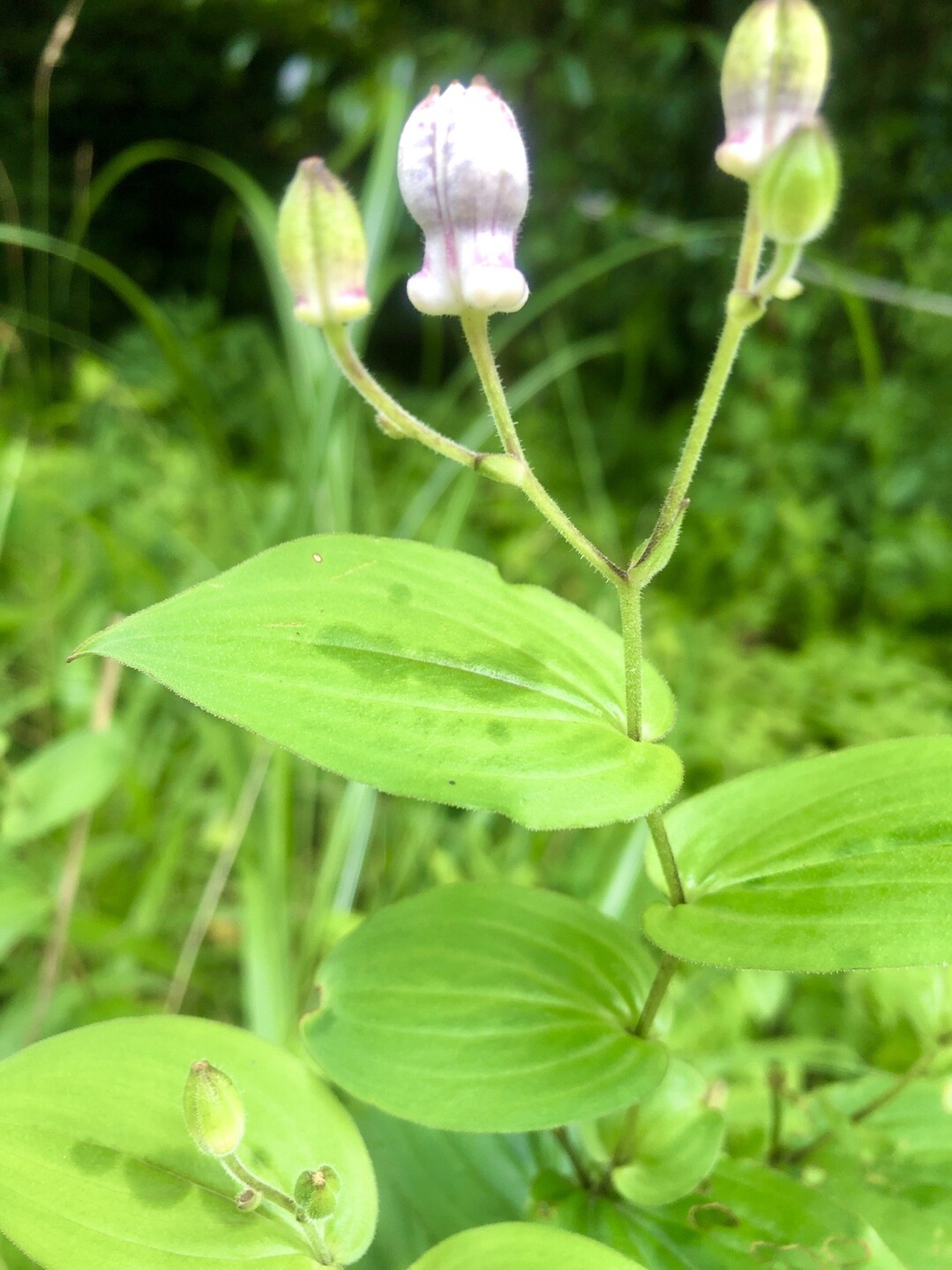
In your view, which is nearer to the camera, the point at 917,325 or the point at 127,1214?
the point at 127,1214

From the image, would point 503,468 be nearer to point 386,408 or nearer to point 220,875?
point 386,408

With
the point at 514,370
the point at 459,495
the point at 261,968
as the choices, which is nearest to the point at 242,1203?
the point at 261,968

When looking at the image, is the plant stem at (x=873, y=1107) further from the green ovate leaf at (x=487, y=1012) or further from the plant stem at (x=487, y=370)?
the plant stem at (x=487, y=370)

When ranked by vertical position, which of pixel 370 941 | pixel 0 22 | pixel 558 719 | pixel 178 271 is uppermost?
pixel 0 22

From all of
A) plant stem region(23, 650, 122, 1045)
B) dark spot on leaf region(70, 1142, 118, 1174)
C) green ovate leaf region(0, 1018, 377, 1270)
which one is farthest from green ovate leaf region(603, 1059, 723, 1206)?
plant stem region(23, 650, 122, 1045)

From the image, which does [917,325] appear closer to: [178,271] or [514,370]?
[514,370]

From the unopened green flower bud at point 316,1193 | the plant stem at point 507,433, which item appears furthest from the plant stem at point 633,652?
the unopened green flower bud at point 316,1193
